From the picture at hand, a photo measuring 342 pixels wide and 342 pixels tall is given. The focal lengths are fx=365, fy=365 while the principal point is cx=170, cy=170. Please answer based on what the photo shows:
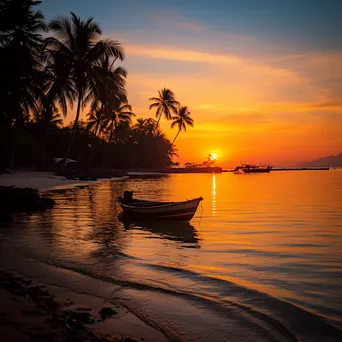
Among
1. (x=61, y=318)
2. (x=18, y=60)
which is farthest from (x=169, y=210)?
(x=18, y=60)

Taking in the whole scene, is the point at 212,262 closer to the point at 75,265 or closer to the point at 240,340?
the point at 75,265

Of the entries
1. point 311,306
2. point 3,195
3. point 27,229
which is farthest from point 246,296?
point 3,195

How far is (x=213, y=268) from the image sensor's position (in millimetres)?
8617

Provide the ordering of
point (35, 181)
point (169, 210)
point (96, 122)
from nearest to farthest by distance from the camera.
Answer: point (169, 210) → point (35, 181) → point (96, 122)

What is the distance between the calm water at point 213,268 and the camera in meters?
5.42

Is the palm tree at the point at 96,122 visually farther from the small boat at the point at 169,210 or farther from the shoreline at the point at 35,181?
the small boat at the point at 169,210

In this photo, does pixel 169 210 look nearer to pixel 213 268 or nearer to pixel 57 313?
pixel 213 268

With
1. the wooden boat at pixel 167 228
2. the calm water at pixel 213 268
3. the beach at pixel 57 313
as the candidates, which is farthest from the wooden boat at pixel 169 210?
the beach at pixel 57 313

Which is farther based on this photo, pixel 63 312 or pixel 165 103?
pixel 165 103

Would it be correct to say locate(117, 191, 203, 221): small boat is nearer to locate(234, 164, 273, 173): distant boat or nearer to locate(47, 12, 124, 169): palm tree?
locate(47, 12, 124, 169): palm tree

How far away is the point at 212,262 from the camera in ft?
30.3

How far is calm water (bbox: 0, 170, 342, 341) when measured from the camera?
5422 millimetres

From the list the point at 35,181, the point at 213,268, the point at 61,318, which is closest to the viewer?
the point at 61,318

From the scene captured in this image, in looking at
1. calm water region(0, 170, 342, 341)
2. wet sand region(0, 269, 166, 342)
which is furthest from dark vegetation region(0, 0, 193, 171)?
wet sand region(0, 269, 166, 342)
